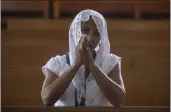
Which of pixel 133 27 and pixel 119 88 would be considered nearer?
pixel 119 88

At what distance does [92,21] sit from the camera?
1.47 m

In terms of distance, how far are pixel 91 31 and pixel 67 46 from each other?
1527mm

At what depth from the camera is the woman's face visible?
145cm

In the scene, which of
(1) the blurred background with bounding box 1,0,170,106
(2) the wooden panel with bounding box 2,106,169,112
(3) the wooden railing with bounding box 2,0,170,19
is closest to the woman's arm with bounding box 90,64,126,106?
(2) the wooden panel with bounding box 2,106,169,112

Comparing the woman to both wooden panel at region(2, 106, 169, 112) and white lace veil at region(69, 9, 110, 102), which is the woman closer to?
white lace veil at region(69, 9, 110, 102)

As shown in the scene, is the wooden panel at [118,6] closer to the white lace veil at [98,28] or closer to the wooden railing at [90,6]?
the wooden railing at [90,6]

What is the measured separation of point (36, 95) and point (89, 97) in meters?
1.55

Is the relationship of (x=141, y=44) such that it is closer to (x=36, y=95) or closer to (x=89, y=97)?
(x=36, y=95)

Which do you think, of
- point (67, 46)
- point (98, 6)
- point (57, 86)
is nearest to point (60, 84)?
point (57, 86)

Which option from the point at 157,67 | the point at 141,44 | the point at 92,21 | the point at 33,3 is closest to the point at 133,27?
the point at 141,44

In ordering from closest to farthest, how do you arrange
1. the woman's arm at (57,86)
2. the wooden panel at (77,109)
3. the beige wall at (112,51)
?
1. the wooden panel at (77,109)
2. the woman's arm at (57,86)
3. the beige wall at (112,51)

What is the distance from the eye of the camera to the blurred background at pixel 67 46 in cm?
297

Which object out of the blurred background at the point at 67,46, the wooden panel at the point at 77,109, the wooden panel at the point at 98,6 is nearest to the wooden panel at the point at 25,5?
the blurred background at the point at 67,46

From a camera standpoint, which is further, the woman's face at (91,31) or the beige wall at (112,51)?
the beige wall at (112,51)
